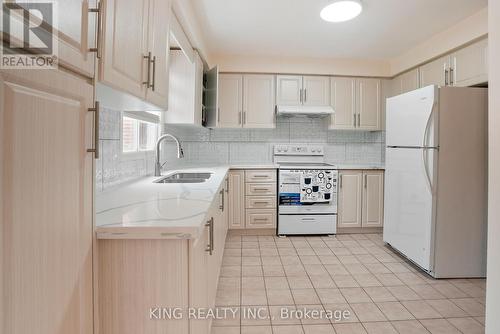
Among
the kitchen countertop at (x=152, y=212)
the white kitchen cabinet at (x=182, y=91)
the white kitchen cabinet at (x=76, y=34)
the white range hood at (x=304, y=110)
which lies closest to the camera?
the white kitchen cabinet at (x=76, y=34)

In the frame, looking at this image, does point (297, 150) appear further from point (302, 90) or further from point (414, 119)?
point (414, 119)

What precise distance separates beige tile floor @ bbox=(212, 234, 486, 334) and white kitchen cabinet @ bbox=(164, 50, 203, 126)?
1.54 m

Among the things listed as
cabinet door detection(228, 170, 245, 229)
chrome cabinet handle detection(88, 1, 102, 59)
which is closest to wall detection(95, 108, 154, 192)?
chrome cabinet handle detection(88, 1, 102, 59)

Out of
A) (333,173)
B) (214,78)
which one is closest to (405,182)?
(333,173)

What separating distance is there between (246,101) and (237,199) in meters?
1.35

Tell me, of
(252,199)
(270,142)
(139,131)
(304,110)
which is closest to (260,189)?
(252,199)

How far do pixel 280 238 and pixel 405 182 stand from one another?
1632mm

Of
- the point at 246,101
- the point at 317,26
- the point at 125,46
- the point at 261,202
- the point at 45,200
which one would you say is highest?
the point at 317,26

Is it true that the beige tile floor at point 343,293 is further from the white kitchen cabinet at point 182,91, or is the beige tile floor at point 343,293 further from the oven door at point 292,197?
A: the white kitchen cabinet at point 182,91

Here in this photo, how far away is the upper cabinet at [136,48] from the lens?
0.99 metres

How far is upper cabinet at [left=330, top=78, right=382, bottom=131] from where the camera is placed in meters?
4.18

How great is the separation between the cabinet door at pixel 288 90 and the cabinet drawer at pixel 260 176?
994 mm

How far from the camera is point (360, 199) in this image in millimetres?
4016

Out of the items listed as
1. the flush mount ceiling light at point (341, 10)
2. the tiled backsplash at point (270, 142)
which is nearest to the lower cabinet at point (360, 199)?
the tiled backsplash at point (270, 142)
